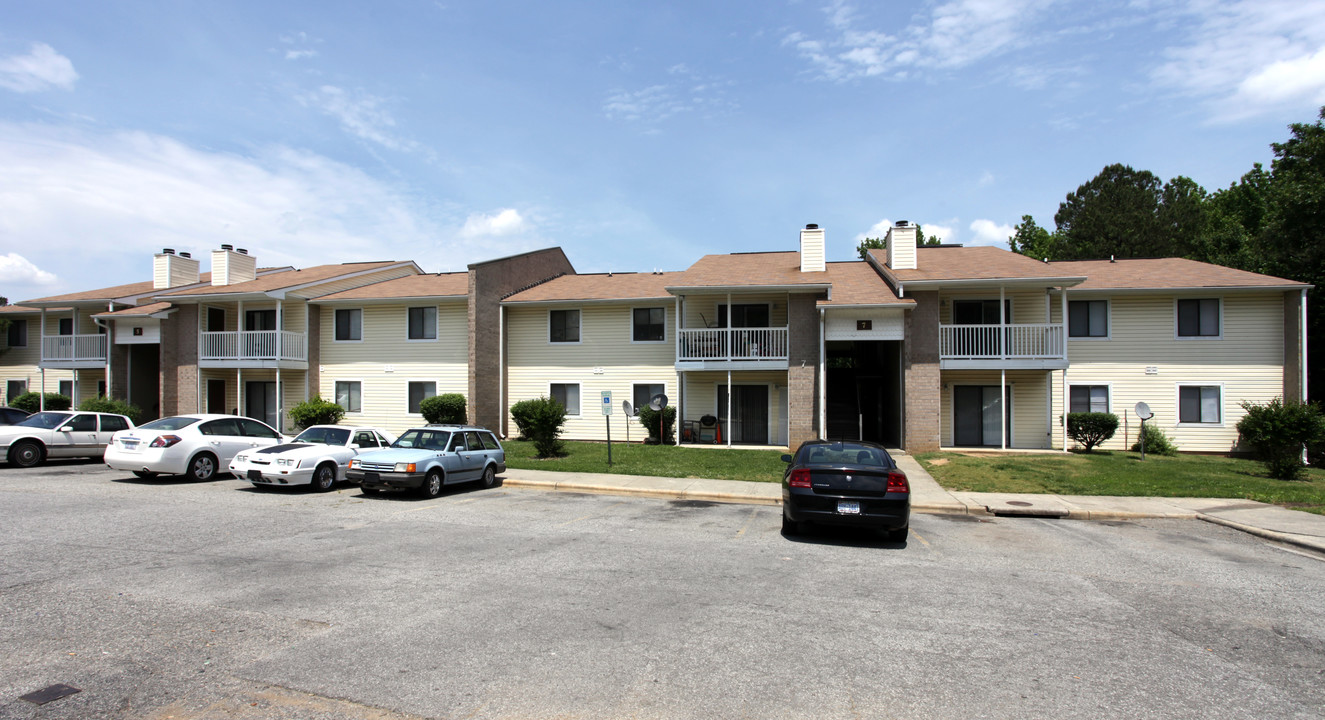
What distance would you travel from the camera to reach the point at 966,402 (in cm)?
2400

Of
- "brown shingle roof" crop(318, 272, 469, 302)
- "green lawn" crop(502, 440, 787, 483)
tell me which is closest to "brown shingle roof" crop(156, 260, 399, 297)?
"brown shingle roof" crop(318, 272, 469, 302)

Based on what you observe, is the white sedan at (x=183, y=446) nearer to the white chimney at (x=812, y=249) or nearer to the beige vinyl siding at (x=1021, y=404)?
the white chimney at (x=812, y=249)

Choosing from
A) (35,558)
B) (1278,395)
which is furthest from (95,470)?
(1278,395)

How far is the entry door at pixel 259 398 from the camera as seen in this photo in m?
28.3

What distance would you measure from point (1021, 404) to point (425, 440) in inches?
771

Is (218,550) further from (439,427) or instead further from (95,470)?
(95,470)

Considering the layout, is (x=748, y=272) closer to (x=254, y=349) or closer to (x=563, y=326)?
(x=563, y=326)

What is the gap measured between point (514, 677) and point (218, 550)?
581 cm

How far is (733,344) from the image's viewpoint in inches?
942

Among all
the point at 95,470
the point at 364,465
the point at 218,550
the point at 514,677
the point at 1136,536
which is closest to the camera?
the point at 514,677

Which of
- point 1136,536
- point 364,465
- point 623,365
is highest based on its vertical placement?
point 623,365

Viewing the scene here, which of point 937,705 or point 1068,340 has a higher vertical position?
point 1068,340

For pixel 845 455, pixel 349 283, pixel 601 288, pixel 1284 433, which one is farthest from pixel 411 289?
pixel 1284 433

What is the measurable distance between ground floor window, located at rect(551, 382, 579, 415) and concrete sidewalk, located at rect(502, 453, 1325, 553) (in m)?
8.67
